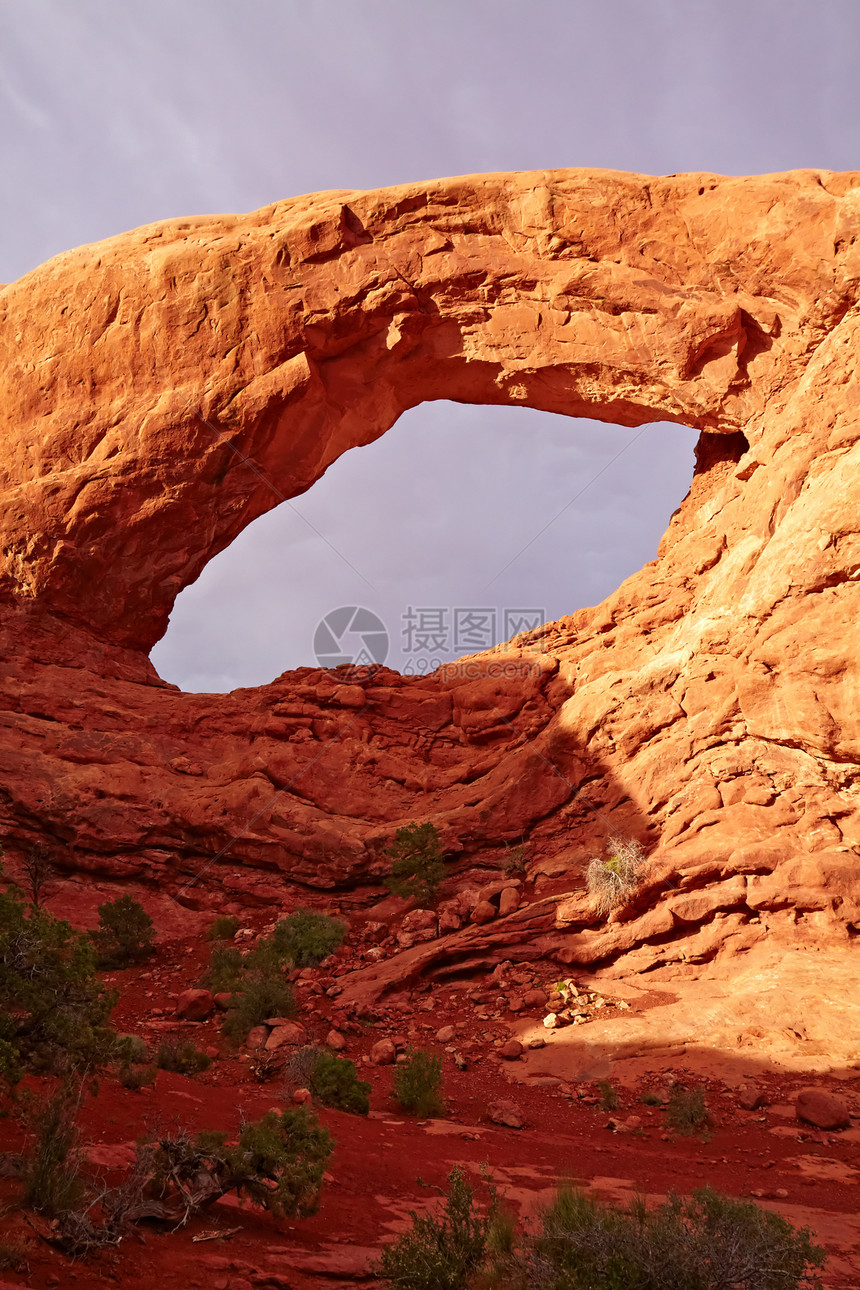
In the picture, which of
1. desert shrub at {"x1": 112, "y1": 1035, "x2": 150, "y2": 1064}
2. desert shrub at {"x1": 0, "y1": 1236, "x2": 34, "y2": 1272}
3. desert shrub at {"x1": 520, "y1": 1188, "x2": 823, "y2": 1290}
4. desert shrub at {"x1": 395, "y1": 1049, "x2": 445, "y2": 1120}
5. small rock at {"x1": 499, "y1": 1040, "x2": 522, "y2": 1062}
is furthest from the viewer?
small rock at {"x1": 499, "y1": 1040, "x2": 522, "y2": 1062}

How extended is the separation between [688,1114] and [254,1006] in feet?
19.4

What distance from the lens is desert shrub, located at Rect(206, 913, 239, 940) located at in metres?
13.7

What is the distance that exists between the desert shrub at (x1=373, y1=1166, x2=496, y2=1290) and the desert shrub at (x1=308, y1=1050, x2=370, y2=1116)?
3.45 metres

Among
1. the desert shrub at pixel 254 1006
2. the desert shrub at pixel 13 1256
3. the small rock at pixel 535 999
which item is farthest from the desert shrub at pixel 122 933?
the desert shrub at pixel 13 1256

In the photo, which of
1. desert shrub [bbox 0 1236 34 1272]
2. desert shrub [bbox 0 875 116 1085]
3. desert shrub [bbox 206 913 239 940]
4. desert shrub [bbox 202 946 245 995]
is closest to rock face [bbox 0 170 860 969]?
desert shrub [bbox 206 913 239 940]

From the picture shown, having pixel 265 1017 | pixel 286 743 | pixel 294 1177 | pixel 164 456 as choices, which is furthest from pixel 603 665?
pixel 294 1177

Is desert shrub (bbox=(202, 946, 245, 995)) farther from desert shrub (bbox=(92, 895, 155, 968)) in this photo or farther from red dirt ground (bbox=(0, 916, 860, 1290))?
desert shrub (bbox=(92, 895, 155, 968))

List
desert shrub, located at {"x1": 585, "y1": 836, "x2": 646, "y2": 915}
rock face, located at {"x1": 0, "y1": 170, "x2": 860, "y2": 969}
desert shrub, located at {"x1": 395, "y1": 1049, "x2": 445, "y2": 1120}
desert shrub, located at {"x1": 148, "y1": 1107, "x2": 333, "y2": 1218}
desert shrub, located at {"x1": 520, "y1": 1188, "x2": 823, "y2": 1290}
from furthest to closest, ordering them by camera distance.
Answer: rock face, located at {"x1": 0, "y1": 170, "x2": 860, "y2": 969} < desert shrub, located at {"x1": 585, "y1": 836, "x2": 646, "y2": 915} < desert shrub, located at {"x1": 395, "y1": 1049, "x2": 445, "y2": 1120} < desert shrub, located at {"x1": 148, "y1": 1107, "x2": 333, "y2": 1218} < desert shrub, located at {"x1": 520, "y1": 1188, "x2": 823, "y2": 1290}

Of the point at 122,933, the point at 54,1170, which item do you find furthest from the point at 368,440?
the point at 54,1170

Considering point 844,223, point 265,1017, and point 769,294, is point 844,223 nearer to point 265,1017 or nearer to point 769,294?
point 769,294

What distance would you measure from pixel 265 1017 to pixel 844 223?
16.8 meters

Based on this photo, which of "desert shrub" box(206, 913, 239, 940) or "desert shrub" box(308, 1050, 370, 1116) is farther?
"desert shrub" box(206, 913, 239, 940)

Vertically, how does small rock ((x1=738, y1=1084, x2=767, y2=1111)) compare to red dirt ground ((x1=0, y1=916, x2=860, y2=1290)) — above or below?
above

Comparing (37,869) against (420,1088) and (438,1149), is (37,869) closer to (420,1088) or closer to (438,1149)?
(420,1088)
